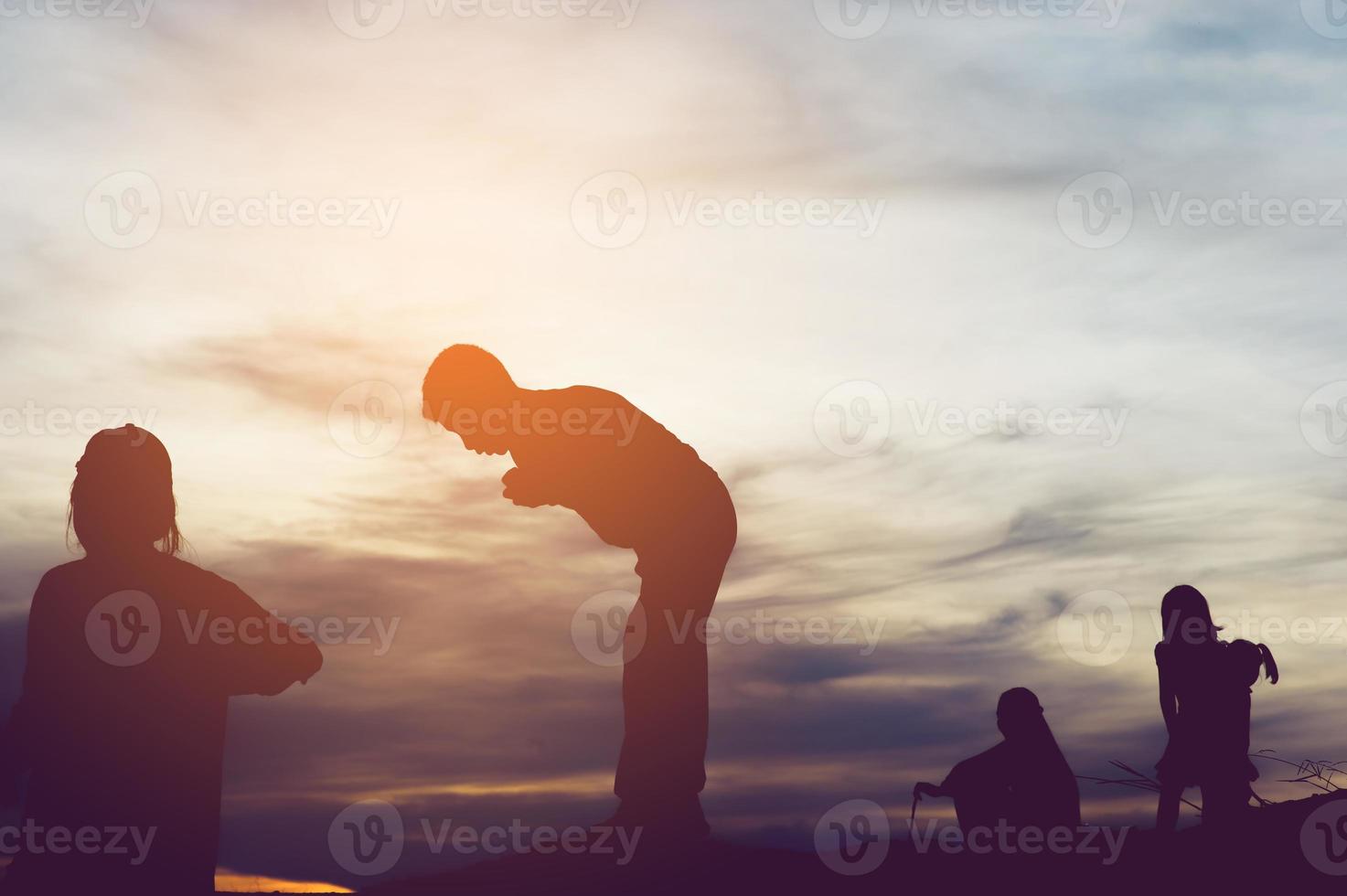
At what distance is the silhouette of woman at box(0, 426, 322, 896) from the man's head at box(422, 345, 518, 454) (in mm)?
8013

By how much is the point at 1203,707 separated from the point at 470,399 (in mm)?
7566

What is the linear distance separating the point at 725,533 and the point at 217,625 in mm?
8574

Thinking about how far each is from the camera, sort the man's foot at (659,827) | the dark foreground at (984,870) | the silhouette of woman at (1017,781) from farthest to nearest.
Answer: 1. the man's foot at (659,827)
2. the silhouette of woman at (1017,781)
3. the dark foreground at (984,870)

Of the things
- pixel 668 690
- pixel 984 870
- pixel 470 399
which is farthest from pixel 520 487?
pixel 984 870

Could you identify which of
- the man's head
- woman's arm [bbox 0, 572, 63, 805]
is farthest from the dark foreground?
woman's arm [bbox 0, 572, 63, 805]

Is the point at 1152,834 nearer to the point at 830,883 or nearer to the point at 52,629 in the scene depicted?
the point at 830,883

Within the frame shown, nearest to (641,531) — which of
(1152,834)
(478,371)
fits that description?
(478,371)

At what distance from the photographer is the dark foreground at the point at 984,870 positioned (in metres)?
9.75

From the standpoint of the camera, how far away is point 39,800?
15.2 ft

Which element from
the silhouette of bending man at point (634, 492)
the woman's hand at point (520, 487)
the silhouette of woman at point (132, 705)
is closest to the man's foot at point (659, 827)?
the silhouette of bending man at point (634, 492)

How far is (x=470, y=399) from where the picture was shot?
12750mm

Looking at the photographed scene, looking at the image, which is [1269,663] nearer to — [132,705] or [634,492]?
[634,492]

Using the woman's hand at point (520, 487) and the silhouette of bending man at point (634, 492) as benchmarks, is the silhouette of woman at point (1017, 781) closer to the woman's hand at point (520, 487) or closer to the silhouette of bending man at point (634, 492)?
the silhouette of bending man at point (634, 492)

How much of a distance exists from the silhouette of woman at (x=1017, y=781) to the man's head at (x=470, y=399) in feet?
17.9
